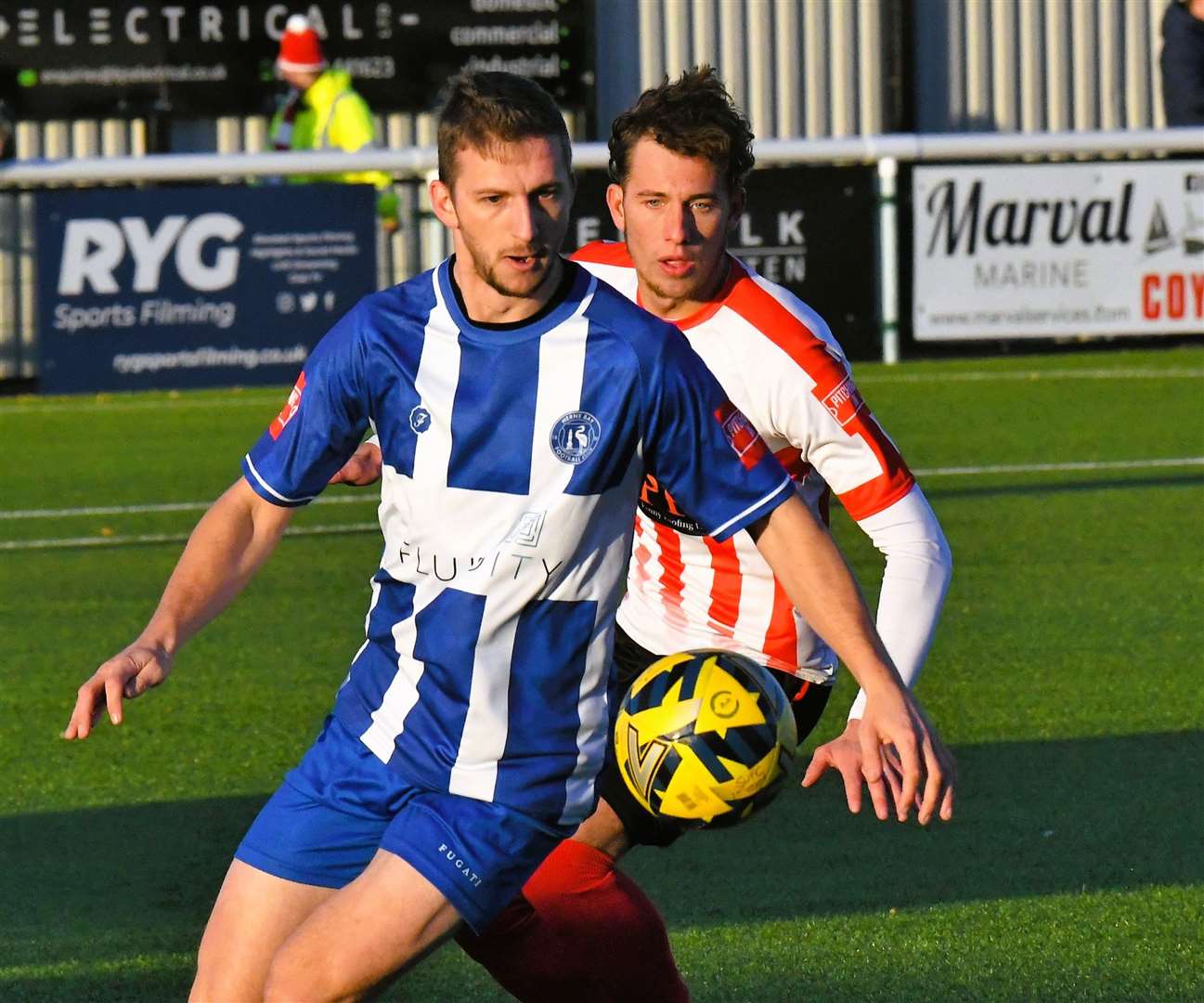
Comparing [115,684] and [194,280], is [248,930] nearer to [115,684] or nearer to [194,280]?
[115,684]

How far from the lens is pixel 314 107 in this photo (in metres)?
17.5

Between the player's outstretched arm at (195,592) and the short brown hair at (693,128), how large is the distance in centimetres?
116

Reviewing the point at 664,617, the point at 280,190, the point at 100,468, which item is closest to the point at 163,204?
the point at 280,190

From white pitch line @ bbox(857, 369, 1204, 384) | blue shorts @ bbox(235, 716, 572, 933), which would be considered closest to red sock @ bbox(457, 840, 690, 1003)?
blue shorts @ bbox(235, 716, 572, 933)

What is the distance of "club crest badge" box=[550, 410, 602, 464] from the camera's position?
3730 millimetres

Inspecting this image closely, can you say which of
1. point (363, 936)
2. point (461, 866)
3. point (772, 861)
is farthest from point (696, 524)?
point (772, 861)

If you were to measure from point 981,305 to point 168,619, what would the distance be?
13251mm

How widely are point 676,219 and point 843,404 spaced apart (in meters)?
0.52

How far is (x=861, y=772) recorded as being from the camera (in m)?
3.61

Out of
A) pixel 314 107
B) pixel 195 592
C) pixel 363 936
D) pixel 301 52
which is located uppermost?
pixel 301 52

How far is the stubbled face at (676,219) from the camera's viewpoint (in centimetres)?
460

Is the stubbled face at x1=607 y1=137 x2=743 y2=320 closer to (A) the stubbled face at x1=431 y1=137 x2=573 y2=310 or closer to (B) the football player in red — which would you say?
(B) the football player in red

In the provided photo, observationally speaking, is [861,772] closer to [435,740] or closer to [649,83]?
[435,740]

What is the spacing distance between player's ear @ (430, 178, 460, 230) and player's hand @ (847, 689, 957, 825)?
1064mm
